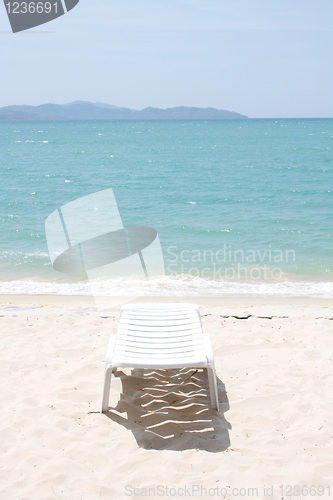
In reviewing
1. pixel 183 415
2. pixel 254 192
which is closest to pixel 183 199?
pixel 254 192

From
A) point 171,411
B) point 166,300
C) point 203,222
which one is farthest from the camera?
point 203,222

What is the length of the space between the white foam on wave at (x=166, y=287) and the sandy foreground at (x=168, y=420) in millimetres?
2426

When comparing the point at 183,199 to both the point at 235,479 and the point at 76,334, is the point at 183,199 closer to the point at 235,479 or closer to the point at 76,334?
the point at 76,334

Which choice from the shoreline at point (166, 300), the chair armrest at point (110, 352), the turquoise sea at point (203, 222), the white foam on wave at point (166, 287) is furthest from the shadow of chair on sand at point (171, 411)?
the turquoise sea at point (203, 222)

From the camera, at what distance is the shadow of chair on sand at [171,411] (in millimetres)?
2992

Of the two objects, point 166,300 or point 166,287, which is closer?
point 166,300

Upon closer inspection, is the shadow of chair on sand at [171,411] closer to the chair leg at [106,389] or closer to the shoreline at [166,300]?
the chair leg at [106,389]

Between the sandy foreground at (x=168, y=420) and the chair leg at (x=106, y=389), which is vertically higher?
the chair leg at (x=106, y=389)

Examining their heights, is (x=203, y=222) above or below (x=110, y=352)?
below

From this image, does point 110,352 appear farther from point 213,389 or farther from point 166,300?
point 166,300

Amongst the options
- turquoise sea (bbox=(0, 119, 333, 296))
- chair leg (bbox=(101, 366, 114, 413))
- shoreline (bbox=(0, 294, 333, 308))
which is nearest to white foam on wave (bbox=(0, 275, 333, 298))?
turquoise sea (bbox=(0, 119, 333, 296))

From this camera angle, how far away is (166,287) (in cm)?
768

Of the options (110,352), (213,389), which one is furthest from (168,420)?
(110,352)

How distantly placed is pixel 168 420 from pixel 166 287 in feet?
14.7
